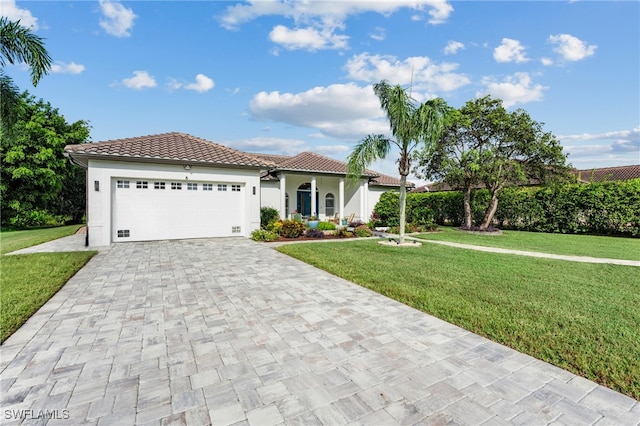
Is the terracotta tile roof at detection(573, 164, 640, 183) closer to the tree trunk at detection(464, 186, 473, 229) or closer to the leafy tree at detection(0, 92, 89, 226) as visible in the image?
the tree trunk at detection(464, 186, 473, 229)

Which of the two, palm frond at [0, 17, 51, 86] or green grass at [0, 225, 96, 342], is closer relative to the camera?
green grass at [0, 225, 96, 342]

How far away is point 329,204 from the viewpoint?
2231cm

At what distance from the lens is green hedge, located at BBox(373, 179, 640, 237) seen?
14289 mm

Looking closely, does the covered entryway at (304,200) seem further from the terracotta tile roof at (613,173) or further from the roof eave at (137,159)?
the terracotta tile roof at (613,173)

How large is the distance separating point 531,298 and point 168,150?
13.3m

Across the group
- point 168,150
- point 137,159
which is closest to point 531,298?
point 137,159

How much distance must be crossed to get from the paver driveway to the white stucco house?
23.6 feet

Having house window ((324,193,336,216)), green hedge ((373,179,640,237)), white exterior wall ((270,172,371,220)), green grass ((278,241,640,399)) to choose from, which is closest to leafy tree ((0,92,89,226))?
white exterior wall ((270,172,371,220))

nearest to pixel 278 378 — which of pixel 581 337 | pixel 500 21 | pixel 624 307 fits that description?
pixel 581 337

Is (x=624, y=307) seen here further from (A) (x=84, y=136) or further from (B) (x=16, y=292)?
(A) (x=84, y=136)

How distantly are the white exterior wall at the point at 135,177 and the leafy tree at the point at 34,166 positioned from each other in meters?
14.6

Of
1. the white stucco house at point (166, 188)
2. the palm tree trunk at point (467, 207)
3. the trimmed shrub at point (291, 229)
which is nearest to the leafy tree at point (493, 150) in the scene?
the palm tree trunk at point (467, 207)

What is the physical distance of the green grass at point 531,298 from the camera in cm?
327

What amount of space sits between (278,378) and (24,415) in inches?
79.1
